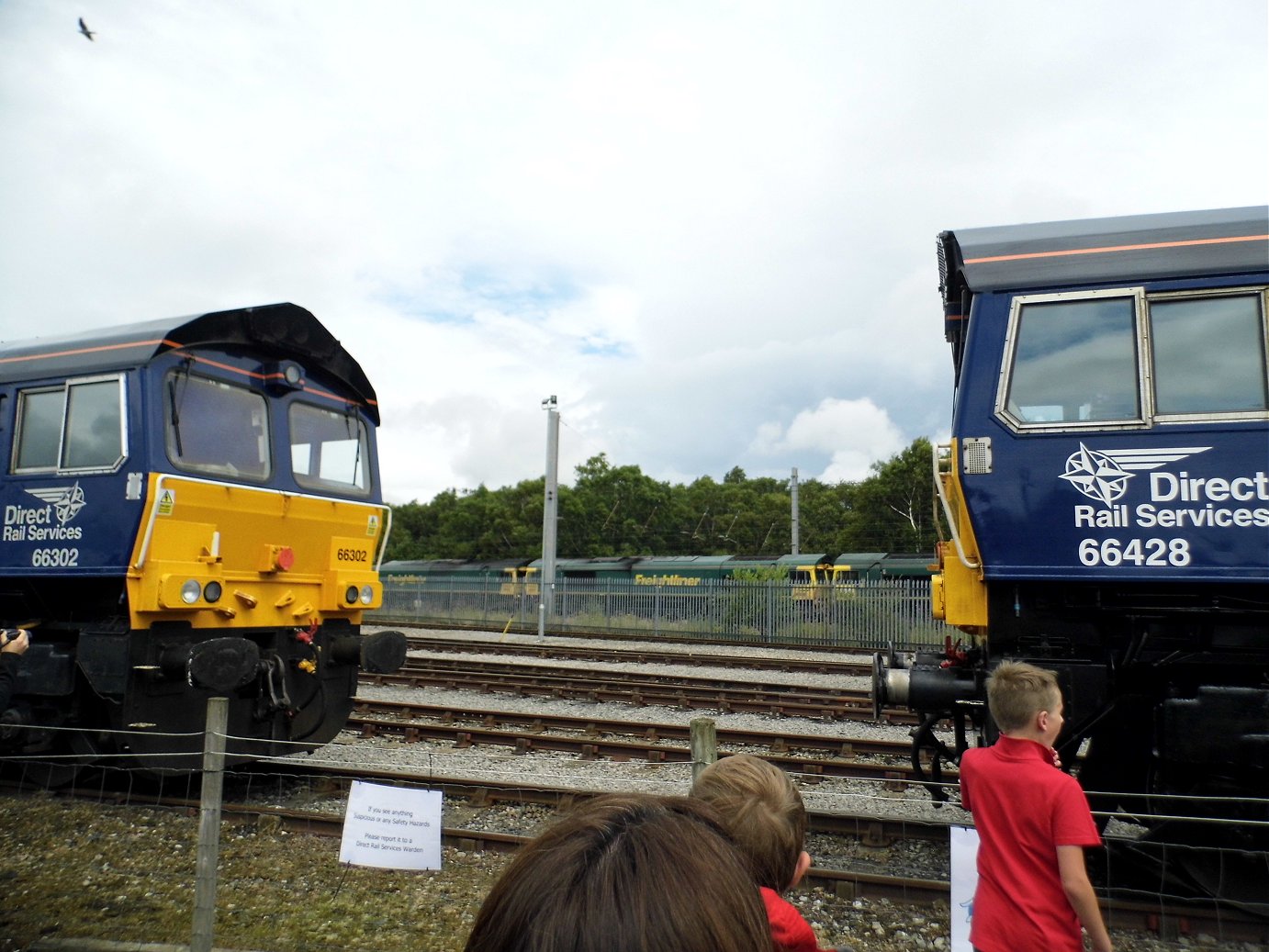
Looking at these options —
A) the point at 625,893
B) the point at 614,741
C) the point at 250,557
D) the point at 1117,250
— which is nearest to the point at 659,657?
the point at 614,741

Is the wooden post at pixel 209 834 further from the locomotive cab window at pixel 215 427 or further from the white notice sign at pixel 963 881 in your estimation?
the white notice sign at pixel 963 881

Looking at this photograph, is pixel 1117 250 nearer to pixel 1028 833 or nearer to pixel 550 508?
pixel 1028 833

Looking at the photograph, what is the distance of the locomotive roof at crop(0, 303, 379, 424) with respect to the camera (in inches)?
250

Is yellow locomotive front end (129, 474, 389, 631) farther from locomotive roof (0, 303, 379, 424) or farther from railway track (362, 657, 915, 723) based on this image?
railway track (362, 657, 915, 723)

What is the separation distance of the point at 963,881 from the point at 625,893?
3.00m

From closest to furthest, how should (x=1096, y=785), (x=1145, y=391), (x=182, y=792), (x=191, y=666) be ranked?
1. (x=1145, y=391)
2. (x=1096, y=785)
3. (x=191, y=666)
4. (x=182, y=792)

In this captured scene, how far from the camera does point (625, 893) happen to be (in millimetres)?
918

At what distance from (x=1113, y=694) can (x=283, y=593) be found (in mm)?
6050

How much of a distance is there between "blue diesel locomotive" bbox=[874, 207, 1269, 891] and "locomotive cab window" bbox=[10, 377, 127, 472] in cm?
588

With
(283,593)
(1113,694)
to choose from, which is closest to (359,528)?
(283,593)

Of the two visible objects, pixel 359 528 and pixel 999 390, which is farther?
pixel 359 528

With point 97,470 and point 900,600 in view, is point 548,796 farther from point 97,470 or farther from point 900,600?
point 900,600

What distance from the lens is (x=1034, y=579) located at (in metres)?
4.55

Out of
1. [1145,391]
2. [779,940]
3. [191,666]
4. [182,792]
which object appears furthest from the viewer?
[182,792]
